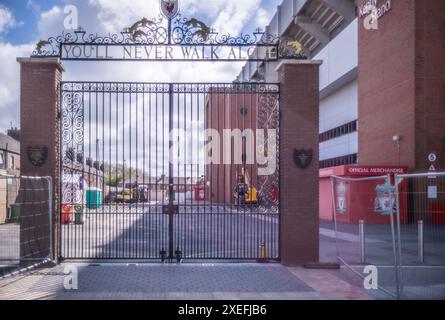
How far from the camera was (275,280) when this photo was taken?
30.9 ft

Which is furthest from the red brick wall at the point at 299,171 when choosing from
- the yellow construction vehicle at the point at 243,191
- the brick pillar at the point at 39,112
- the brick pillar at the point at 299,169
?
the brick pillar at the point at 39,112

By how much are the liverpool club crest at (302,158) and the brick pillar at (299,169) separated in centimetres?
8

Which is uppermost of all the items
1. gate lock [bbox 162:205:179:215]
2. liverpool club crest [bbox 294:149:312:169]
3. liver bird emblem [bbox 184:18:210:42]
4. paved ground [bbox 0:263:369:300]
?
liver bird emblem [bbox 184:18:210:42]

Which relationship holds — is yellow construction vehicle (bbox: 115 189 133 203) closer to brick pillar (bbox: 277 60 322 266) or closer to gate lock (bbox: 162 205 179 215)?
gate lock (bbox: 162 205 179 215)

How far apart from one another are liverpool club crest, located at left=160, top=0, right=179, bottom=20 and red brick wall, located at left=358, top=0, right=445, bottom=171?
16.1m

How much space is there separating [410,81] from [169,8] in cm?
1649

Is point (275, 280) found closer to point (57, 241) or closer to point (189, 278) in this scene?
point (189, 278)

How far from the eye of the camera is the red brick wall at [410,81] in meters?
23.2

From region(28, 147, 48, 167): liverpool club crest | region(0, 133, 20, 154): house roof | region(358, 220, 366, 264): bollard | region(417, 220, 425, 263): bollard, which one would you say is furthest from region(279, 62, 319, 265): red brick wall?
region(0, 133, 20, 154): house roof

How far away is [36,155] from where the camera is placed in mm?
10719

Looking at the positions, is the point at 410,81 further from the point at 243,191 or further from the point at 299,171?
the point at 299,171

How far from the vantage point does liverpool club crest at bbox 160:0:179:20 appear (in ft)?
36.2
